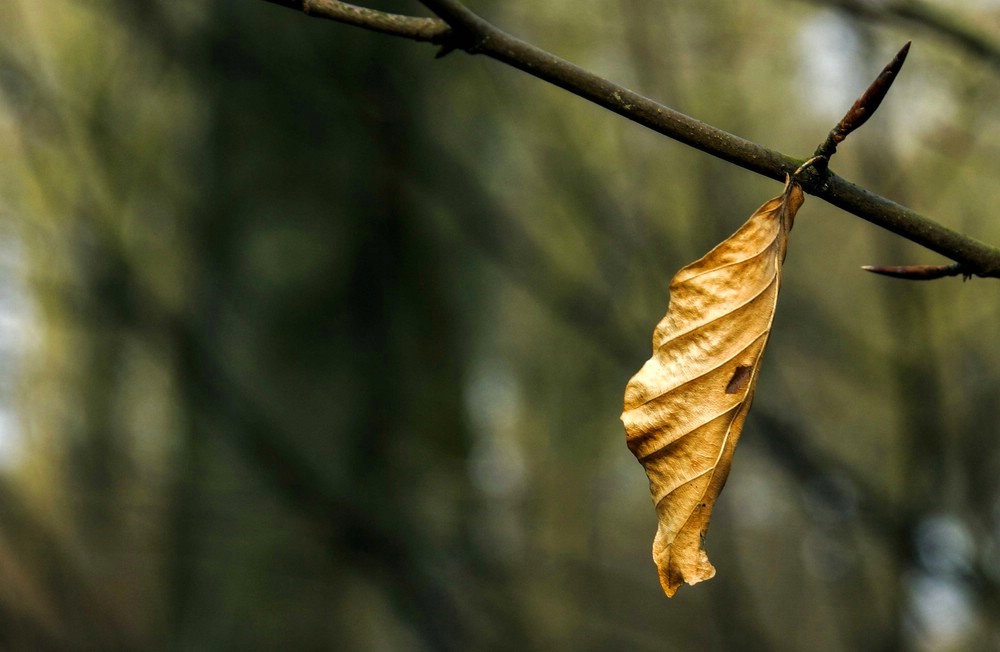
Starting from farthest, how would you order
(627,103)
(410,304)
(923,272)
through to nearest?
(410,304) → (923,272) → (627,103)

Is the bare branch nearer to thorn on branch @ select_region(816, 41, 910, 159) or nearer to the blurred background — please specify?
thorn on branch @ select_region(816, 41, 910, 159)

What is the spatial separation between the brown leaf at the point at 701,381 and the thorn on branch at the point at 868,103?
34 mm

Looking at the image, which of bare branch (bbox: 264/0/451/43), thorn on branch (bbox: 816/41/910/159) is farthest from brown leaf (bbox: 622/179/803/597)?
bare branch (bbox: 264/0/451/43)

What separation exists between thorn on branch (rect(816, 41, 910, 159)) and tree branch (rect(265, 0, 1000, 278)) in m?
Result: 0.03

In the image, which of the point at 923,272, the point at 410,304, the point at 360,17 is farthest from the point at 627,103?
the point at 410,304

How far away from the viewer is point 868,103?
1.64ft

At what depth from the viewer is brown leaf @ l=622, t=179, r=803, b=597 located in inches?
20.5

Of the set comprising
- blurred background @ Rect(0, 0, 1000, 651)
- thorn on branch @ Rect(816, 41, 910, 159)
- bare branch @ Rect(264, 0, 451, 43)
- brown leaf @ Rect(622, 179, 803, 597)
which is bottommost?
brown leaf @ Rect(622, 179, 803, 597)

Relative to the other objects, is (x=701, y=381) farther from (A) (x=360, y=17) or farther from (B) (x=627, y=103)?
(A) (x=360, y=17)

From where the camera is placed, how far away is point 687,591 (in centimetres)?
823

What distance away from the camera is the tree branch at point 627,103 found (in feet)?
1.49

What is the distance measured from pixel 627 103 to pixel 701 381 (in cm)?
19

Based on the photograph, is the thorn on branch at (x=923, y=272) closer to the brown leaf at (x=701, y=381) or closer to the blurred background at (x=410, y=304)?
the brown leaf at (x=701, y=381)

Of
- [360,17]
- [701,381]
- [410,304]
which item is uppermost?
[410,304]
